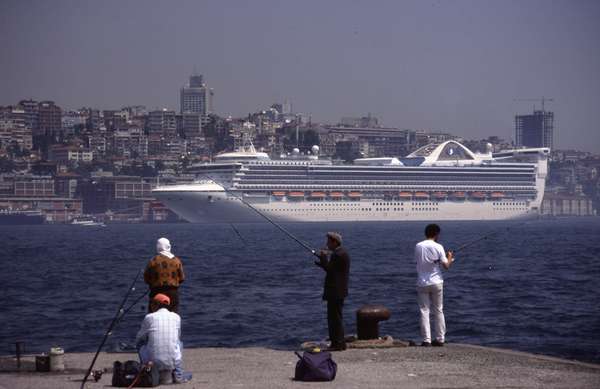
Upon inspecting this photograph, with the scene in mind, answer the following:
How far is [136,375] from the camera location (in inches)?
314

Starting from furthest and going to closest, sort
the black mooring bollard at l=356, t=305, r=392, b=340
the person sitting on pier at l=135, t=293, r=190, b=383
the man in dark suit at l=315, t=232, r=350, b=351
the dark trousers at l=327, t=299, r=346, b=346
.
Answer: the black mooring bollard at l=356, t=305, r=392, b=340 → the dark trousers at l=327, t=299, r=346, b=346 → the man in dark suit at l=315, t=232, r=350, b=351 → the person sitting on pier at l=135, t=293, r=190, b=383

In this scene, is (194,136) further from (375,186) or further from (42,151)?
(375,186)

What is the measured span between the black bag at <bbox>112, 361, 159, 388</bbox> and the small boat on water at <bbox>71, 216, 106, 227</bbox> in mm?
118383

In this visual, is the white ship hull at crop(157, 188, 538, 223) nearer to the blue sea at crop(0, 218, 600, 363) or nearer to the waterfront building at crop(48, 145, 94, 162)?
the blue sea at crop(0, 218, 600, 363)

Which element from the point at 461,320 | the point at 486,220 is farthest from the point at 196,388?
the point at 486,220

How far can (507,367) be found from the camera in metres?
8.84

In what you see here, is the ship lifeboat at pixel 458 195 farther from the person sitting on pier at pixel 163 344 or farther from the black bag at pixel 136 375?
the black bag at pixel 136 375

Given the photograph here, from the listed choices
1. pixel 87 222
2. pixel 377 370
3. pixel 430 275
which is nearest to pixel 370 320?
pixel 430 275

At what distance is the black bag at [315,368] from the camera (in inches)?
322

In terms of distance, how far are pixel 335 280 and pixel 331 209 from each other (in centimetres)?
8597

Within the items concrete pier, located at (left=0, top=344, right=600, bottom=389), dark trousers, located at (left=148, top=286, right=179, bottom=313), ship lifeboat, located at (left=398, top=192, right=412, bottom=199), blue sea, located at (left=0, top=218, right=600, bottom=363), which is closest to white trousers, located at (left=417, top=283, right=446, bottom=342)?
concrete pier, located at (left=0, top=344, right=600, bottom=389)

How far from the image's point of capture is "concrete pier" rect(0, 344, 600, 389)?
812 centimetres

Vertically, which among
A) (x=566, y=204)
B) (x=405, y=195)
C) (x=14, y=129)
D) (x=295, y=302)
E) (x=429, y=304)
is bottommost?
(x=566, y=204)

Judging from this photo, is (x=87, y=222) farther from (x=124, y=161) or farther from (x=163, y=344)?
(x=163, y=344)
